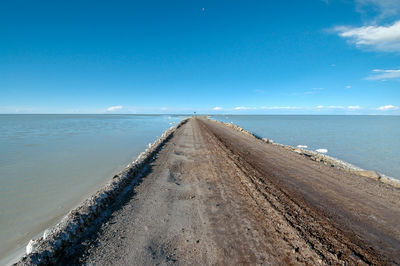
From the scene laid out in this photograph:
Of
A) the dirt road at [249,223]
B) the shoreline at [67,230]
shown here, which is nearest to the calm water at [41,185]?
the shoreline at [67,230]

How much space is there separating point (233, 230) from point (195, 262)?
4.16 feet

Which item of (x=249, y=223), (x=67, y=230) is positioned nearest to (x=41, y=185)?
(x=67, y=230)

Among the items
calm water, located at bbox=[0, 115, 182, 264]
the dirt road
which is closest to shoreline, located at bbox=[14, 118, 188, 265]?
the dirt road

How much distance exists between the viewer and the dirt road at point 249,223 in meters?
3.37


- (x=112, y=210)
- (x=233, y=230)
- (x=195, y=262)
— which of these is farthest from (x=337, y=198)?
(x=112, y=210)

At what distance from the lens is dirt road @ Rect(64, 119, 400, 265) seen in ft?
11.0

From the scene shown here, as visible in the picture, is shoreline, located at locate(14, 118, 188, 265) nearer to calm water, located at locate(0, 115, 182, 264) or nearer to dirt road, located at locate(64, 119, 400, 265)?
dirt road, located at locate(64, 119, 400, 265)

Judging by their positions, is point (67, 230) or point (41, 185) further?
point (41, 185)

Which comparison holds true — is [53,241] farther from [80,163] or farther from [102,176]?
[80,163]

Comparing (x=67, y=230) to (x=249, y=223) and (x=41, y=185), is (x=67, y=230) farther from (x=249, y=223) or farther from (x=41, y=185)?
(x=41, y=185)

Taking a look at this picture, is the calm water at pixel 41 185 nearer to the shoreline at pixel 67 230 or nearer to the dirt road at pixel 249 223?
the shoreline at pixel 67 230

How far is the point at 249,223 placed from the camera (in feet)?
14.4

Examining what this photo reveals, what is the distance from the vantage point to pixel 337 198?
611 cm

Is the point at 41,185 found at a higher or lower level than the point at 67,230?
lower
